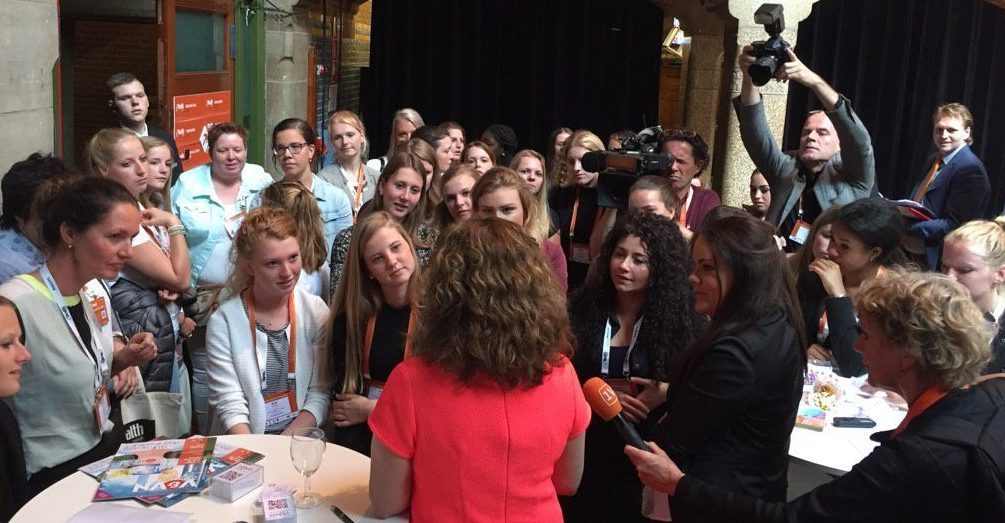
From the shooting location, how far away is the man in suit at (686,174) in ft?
13.6

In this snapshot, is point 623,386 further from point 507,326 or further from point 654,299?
point 507,326

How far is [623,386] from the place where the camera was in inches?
108

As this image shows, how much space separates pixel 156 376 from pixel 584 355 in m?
1.60

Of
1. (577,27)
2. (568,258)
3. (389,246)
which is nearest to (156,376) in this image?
(389,246)

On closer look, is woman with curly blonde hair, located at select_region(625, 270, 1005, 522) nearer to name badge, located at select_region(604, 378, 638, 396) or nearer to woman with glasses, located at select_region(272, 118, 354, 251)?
name badge, located at select_region(604, 378, 638, 396)

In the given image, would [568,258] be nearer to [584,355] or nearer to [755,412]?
[584,355]

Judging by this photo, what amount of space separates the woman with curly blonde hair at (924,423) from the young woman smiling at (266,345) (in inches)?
52.6

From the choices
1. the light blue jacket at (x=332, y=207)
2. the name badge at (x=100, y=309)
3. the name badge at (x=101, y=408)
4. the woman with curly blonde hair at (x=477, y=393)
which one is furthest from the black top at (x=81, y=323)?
the light blue jacket at (x=332, y=207)

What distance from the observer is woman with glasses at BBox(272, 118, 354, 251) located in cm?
427

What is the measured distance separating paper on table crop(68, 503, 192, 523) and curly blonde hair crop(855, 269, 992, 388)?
1.57m

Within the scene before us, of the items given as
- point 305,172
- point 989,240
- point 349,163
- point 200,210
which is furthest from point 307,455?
point 349,163

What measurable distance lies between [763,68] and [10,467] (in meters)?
3.06

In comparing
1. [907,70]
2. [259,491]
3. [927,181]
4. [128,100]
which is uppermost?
[907,70]

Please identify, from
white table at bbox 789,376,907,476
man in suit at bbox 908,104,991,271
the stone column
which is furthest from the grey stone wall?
man in suit at bbox 908,104,991,271
